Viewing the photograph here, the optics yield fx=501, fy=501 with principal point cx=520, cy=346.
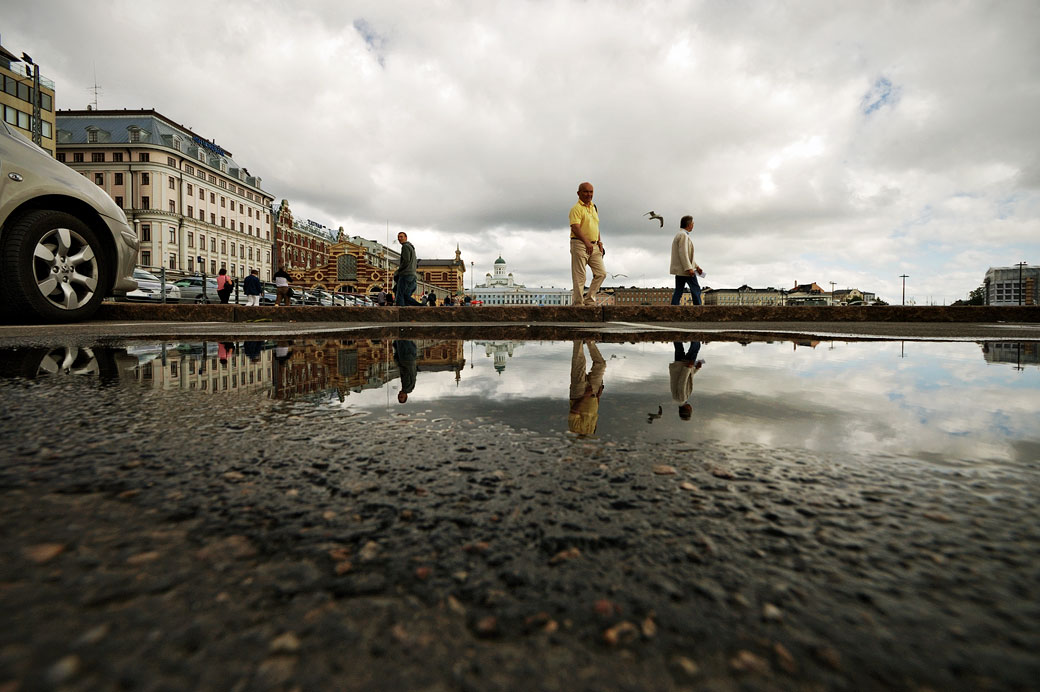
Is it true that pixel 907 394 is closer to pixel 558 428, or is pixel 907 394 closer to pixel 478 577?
pixel 558 428

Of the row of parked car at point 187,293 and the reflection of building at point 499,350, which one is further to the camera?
the row of parked car at point 187,293

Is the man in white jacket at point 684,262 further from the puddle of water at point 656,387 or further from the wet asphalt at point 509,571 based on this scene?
the wet asphalt at point 509,571

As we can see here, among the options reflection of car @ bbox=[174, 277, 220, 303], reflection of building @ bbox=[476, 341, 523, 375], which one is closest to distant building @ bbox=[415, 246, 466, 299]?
reflection of car @ bbox=[174, 277, 220, 303]

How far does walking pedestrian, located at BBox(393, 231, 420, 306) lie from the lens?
11492 mm

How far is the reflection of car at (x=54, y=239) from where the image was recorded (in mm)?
4711

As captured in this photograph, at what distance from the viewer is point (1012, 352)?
4.29m

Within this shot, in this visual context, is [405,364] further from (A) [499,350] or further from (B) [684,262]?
(B) [684,262]

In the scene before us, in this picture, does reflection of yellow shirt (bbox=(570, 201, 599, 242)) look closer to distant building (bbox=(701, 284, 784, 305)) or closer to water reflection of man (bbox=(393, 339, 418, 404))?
water reflection of man (bbox=(393, 339, 418, 404))

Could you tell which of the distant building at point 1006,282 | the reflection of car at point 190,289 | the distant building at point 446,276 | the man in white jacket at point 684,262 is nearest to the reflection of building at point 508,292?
the distant building at point 446,276

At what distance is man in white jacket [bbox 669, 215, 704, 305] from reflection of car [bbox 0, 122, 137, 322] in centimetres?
906

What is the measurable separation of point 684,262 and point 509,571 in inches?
413

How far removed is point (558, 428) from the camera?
1637mm

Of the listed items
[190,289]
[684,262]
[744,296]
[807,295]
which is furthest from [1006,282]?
[190,289]

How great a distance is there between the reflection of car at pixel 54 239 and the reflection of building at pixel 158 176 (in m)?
58.6
